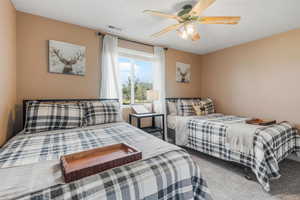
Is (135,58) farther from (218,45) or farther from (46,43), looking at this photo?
(218,45)

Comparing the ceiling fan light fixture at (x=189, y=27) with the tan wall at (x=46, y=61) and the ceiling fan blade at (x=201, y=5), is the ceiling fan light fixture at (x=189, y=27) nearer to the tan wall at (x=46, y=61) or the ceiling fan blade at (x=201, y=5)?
the ceiling fan blade at (x=201, y=5)

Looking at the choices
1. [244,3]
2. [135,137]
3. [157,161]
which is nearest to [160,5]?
[244,3]

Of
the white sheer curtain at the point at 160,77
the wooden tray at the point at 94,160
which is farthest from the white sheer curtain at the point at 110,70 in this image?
the wooden tray at the point at 94,160

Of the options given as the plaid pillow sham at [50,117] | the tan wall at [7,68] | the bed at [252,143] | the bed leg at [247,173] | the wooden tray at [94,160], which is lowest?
the bed leg at [247,173]

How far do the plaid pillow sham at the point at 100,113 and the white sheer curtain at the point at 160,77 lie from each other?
1335 millimetres

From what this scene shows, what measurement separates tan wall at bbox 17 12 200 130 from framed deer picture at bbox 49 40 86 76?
8cm

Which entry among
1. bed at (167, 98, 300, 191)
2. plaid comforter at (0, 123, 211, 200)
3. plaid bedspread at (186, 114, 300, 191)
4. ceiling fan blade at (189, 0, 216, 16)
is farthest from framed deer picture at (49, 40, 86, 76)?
plaid bedspread at (186, 114, 300, 191)

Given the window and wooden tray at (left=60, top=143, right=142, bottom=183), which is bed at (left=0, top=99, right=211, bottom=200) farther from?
the window

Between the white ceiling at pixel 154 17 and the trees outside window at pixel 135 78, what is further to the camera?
the trees outside window at pixel 135 78

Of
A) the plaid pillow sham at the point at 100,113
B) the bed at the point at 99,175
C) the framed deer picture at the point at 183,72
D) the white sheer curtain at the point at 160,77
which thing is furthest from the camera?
the framed deer picture at the point at 183,72

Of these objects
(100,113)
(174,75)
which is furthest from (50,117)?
(174,75)

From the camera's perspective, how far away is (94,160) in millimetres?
1000

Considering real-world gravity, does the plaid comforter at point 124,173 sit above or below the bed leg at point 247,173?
above

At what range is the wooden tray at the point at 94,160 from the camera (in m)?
0.78
